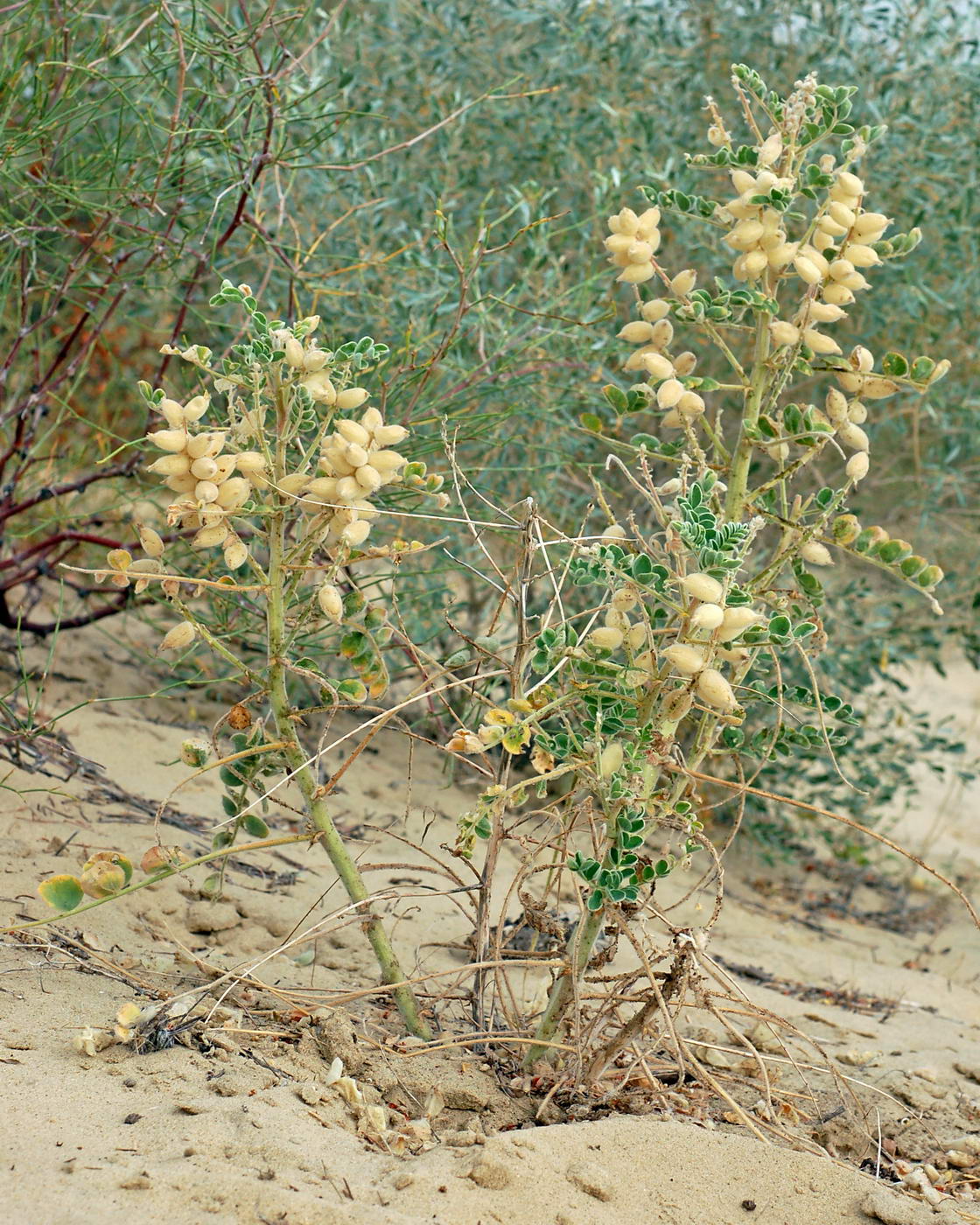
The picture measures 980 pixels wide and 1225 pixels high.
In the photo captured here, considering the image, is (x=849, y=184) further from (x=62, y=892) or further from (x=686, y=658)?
(x=62, y=892)

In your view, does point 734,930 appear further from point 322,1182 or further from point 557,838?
point 322,1182

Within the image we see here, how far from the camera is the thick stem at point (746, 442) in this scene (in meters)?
1.85

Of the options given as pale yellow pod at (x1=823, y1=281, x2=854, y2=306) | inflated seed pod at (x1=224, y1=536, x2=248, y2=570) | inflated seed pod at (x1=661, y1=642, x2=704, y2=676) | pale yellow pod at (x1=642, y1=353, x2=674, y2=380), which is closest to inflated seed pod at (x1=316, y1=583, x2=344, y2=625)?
inflated seed pod at (x1=224, y1=536, x2=248, y2=570)

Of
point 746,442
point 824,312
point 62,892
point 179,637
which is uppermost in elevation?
point 824,312

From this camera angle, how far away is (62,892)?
159cm

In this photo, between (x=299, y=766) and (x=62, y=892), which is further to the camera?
(x=299, y=766)

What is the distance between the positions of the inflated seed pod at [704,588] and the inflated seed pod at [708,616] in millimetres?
10

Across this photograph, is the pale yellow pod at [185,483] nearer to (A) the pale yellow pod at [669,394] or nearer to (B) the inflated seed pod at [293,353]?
(B) the inflated seed pod at [293,353]

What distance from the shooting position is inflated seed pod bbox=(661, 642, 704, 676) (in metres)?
1.54

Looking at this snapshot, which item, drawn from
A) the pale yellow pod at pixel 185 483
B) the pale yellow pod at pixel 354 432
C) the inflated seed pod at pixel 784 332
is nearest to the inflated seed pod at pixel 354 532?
the pale yellow pod at pixel 354 432

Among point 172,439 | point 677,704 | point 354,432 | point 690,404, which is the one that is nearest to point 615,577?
point 677,704

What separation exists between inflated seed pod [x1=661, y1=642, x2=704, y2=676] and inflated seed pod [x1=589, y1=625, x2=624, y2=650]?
0.39 feet

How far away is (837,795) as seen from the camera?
15.2 feet

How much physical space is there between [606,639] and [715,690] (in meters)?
0.18
